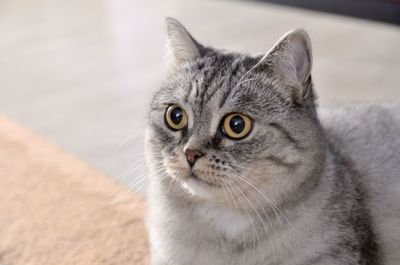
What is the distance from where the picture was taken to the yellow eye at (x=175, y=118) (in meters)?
1.37

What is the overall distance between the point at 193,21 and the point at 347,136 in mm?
2004

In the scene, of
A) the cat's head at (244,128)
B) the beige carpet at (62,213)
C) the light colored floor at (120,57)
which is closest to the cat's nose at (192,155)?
the cat's head at (244,128)

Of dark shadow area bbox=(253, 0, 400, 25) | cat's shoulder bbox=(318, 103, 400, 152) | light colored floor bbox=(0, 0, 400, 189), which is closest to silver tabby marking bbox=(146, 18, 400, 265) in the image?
cat's shoulder bbox=(318, 103, 400, 152)

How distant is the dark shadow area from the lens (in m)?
3.28

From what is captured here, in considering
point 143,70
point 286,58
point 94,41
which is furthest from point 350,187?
point 94,41

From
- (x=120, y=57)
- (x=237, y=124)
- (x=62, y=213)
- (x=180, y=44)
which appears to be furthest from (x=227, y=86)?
(x=120, y=57)

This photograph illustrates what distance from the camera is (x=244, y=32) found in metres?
3.35

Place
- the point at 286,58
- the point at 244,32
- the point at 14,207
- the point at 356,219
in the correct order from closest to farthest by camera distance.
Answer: the point at 286,58 < the point at 356,219 < the point at 14,207 < the point at 244,32

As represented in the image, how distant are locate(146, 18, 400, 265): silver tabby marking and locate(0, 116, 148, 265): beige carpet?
0.41m

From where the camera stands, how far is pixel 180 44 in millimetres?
1489

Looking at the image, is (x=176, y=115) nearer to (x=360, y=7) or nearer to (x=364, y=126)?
(x=364, y=126)

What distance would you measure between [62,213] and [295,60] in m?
0.98

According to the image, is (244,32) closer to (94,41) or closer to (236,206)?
(94,41)

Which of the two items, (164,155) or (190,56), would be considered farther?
(190,56)
